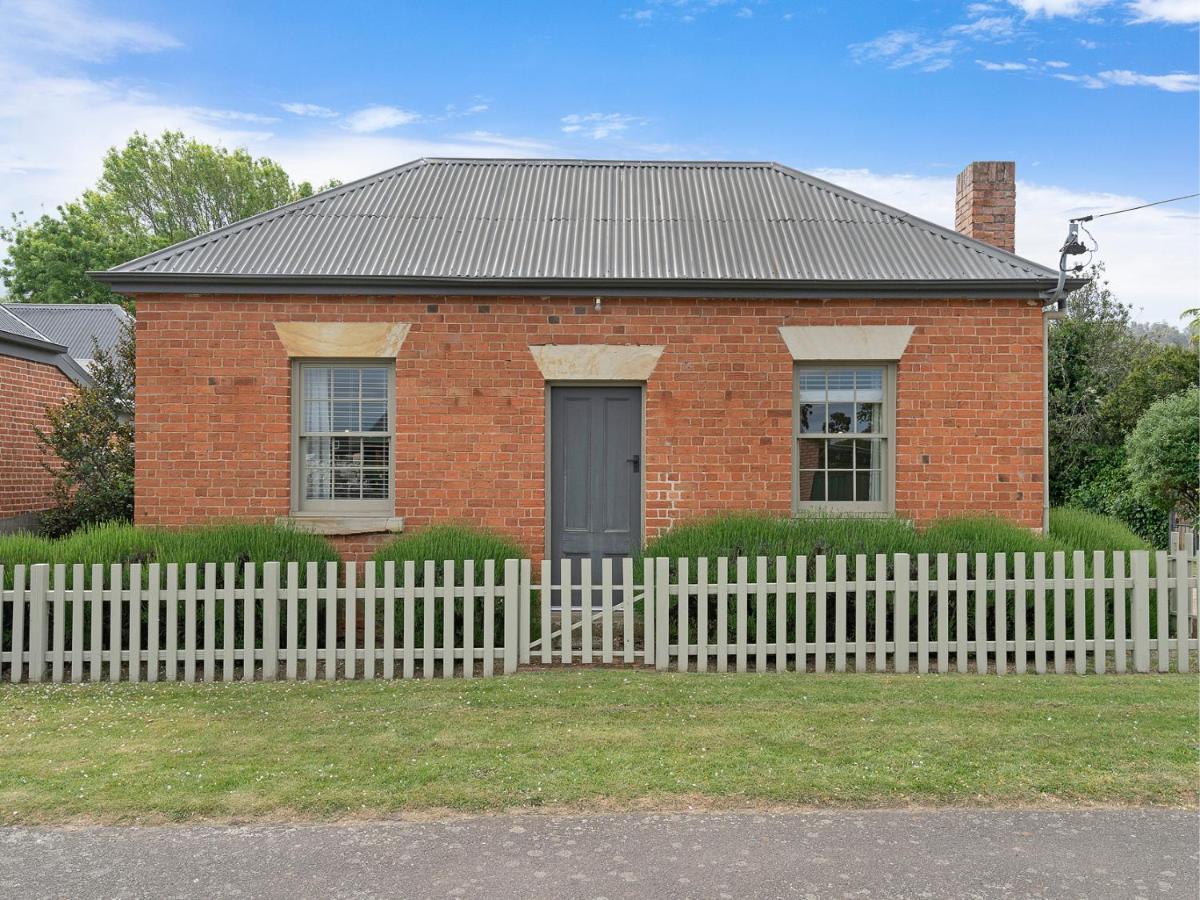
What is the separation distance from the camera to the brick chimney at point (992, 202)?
11.4m

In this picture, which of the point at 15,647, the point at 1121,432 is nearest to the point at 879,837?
the point at 15,647

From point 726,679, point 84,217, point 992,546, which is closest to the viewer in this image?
point 726,679

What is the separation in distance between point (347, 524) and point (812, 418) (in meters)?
4.95

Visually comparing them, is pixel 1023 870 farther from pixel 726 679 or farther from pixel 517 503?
pixel 517 503

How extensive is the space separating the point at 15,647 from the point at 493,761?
461 cm

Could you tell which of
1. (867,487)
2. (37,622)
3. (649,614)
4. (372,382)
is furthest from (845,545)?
(37,622)

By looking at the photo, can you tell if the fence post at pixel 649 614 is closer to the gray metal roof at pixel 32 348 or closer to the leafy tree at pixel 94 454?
the leafy tree at pixel 94 454

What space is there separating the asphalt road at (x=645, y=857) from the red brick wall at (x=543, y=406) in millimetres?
5525

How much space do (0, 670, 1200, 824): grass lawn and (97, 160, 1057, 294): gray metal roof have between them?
4232 mm

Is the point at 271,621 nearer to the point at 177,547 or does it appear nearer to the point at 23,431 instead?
the point at 177,547

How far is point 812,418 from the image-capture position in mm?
10258

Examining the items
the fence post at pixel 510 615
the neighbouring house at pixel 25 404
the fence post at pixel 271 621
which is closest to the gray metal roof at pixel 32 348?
the neighbouring house at pixel 25 404

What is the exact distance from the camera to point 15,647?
762cm

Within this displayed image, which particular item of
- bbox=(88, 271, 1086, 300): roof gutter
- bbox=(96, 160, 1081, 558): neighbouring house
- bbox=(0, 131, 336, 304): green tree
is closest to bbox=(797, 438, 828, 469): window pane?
bbox=(96, 160, 1081, 558): neighbouring house
